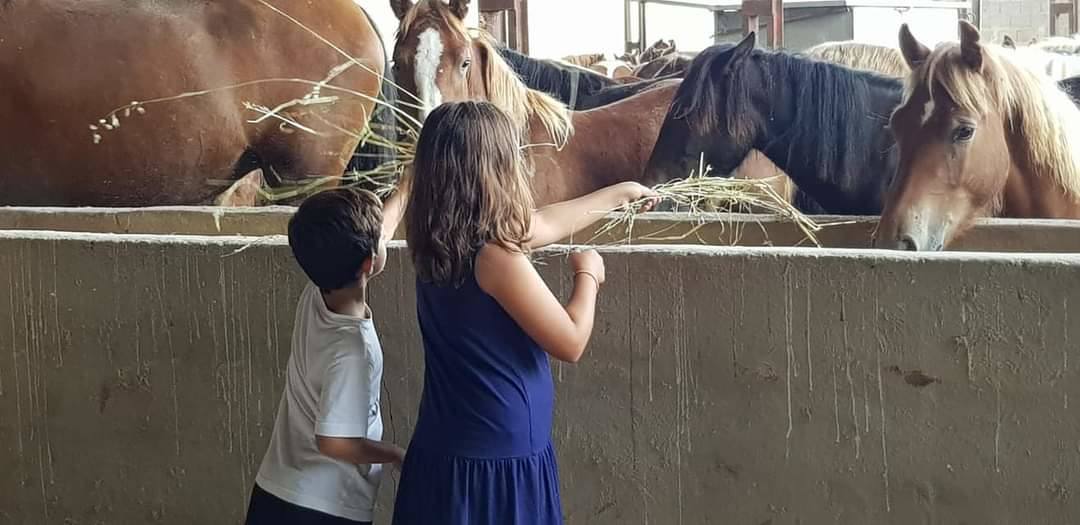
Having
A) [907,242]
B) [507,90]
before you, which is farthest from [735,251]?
[507,90]

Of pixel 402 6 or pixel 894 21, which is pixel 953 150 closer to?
pixel 402 6

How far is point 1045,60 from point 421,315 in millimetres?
3249

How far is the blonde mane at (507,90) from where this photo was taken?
399 cm

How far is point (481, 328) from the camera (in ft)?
5.21

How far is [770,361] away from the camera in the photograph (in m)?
2.02

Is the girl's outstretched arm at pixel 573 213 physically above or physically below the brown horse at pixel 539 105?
below

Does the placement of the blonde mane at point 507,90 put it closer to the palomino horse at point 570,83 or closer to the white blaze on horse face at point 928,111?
the palomino horse at point 570,83

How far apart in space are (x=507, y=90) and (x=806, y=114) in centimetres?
118

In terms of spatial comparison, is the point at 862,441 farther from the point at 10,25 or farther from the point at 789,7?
the point at 789,7

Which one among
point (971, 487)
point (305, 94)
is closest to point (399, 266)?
point (971, 487)

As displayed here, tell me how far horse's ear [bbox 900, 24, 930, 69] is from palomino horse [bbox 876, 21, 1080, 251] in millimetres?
33

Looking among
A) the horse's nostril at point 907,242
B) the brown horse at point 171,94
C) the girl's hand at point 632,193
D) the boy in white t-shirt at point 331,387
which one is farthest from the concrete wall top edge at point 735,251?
the brown horse at point 171,94

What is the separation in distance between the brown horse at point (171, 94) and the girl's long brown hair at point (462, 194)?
2647mm

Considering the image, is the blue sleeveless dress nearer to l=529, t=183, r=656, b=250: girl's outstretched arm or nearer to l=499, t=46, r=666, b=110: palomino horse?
l=529, t=183, r=656, b=250: girl's outstretched arm
